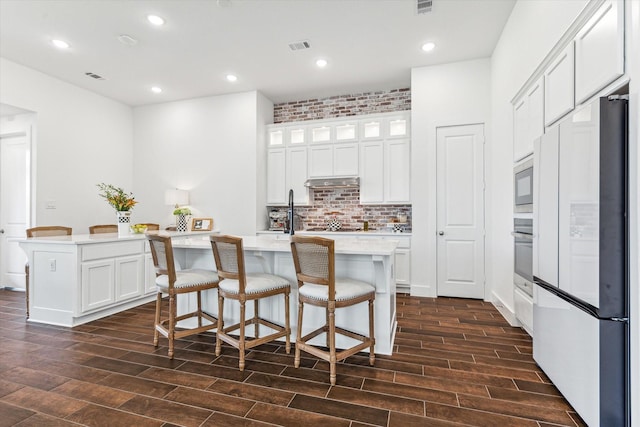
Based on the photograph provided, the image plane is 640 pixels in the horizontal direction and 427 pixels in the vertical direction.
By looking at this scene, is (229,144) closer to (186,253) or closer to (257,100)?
(257,100)

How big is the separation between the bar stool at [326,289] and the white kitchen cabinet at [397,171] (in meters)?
2.76

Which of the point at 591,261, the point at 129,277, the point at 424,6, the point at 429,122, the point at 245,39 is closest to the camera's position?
the point at 591,261

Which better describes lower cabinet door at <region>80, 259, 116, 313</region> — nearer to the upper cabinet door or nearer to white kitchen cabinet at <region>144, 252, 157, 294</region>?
white kitchen cabinet at <region>144, 252, 157, 294</region>

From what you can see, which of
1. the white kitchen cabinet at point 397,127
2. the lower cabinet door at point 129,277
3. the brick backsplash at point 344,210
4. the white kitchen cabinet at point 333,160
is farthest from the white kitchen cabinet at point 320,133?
the lower cabinet door at point 129,277

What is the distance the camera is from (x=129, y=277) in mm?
4008

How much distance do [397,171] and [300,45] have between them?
88.9 inches

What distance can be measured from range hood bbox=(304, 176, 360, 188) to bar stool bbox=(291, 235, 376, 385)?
9.32 ft

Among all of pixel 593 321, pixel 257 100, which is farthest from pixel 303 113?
pixel 593 321

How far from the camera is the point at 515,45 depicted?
3314 mm

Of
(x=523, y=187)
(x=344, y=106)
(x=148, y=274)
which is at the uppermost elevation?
(x=344, y=106)

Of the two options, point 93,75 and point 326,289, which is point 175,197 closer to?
point 93,75

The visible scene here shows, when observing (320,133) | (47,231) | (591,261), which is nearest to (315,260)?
(591,261)

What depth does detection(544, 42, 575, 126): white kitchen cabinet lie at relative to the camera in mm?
2199

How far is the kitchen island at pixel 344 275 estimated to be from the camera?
261 cm
